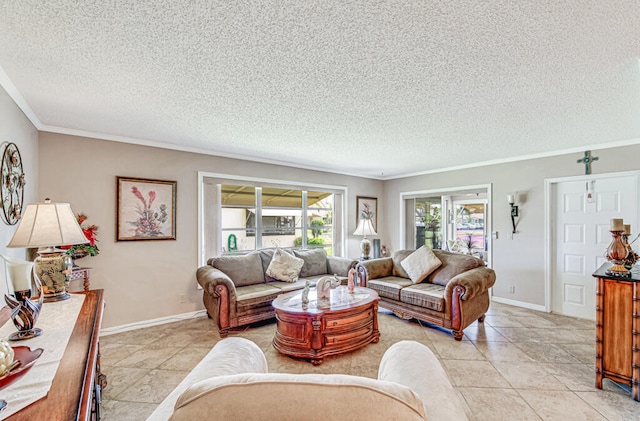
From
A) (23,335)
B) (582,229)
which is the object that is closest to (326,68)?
(23,335)

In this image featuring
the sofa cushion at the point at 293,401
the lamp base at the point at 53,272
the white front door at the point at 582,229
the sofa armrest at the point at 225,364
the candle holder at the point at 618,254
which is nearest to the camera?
the sofa cushion at the point at 293,401

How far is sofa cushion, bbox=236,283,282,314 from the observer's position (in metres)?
3.46

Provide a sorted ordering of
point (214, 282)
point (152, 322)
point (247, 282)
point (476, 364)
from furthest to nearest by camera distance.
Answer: point (247, 282), point (152, 322), point (214, 282), point (476, 364)

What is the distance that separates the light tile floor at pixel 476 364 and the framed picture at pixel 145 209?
1.18 metres

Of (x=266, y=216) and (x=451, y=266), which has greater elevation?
(x=266, y=216)

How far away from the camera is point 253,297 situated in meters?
3.57

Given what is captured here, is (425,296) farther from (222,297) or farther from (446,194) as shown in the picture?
(446,194)

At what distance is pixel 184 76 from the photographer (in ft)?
6.66

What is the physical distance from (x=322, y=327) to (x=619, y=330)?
233 cm

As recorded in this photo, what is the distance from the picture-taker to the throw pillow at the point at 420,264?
4023 millimetres

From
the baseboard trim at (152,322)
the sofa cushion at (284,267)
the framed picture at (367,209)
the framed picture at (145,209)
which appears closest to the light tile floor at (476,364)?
the baseboard trim at (152,322)

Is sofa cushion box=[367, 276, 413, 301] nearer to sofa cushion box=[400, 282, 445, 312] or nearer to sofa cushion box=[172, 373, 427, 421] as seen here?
sofa cushion box=[400, 282, 445, 312]

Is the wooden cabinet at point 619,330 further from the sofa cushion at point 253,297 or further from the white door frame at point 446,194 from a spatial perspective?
the sofa cushion at point 253,297

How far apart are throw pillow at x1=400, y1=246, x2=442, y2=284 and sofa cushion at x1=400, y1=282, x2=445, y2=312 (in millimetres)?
134
